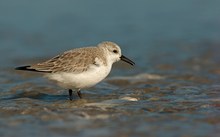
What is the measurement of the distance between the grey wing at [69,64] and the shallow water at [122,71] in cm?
56

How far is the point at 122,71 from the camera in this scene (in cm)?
1242

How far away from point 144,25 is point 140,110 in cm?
941

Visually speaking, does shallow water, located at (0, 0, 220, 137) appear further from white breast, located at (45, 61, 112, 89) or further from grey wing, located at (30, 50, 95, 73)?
grey wing, located at (30, 50, 95, 73)

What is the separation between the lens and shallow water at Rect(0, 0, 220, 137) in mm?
7352

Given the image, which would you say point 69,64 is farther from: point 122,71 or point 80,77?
point 122,71

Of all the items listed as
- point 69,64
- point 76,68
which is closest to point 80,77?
point 76,68

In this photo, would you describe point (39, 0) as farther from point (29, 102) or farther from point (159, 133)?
point (159, 133)

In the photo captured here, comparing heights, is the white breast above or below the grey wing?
below

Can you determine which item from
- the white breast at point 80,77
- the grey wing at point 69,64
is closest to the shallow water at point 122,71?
the white breast at point 80,77

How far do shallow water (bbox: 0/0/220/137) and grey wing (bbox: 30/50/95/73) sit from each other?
56 centimetres

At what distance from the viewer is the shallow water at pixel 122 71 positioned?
7352 mm

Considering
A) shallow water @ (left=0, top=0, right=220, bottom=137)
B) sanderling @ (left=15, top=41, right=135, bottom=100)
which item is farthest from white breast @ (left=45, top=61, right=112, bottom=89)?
shallow water @ (left=0, top=0, right=220, bottom=137)

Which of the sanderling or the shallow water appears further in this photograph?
the sanderling

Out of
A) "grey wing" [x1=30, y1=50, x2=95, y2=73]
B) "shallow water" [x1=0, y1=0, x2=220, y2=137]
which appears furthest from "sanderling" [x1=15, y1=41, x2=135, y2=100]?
"shallow water" [x1=0, y1=0, x2=220, y2=137]
